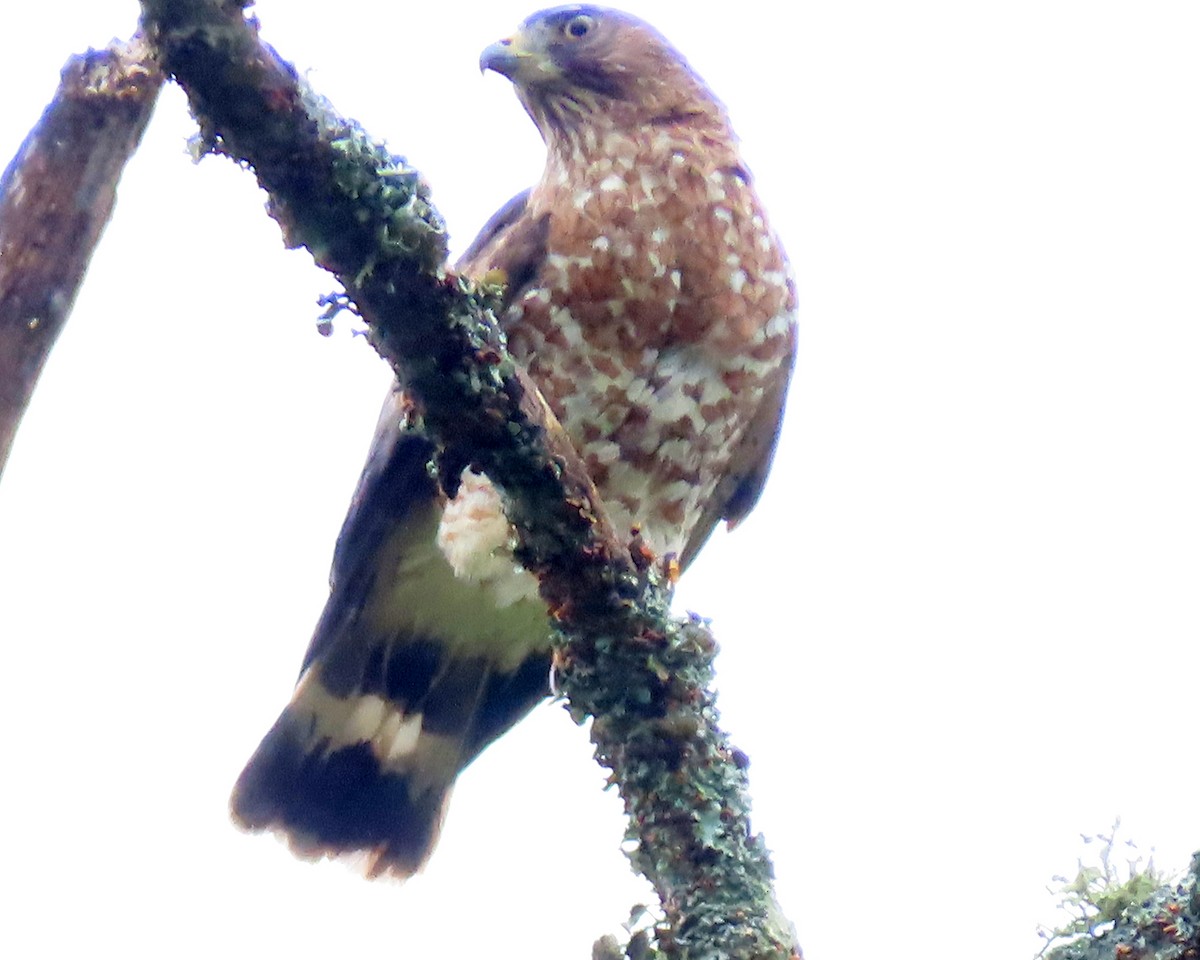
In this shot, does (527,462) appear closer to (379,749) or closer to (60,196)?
(60,196)

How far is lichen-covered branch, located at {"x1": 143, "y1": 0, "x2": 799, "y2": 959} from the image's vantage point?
2.15 m

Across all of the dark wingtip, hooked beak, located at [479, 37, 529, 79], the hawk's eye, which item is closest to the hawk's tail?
the dark wingtip

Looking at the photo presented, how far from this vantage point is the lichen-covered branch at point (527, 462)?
2146 millimetres

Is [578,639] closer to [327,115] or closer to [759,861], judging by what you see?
[759,861]

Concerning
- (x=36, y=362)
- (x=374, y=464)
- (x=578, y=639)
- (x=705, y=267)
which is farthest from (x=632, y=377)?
(x=36, y=362)

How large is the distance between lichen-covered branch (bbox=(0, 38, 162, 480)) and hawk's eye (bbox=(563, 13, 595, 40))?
Result: 126 centimetres

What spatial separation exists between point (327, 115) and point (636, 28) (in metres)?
2.08

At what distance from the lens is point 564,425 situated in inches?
139

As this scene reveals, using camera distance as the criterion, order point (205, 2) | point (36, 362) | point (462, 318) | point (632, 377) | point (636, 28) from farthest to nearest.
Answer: point (636, 28) → point (632, 377) → point (36, 362) → point (462, 318) → point (205, 2)

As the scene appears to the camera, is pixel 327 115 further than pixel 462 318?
No

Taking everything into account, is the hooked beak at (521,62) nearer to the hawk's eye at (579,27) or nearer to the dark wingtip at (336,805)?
the hawk's eye at (579,27)

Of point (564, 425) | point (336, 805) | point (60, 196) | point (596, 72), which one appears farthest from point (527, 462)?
point (336, 805)

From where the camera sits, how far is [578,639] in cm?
262

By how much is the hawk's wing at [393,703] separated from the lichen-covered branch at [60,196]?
0.94 meters
